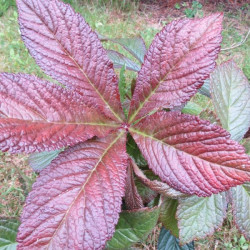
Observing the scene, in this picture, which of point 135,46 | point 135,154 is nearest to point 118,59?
point 135,46

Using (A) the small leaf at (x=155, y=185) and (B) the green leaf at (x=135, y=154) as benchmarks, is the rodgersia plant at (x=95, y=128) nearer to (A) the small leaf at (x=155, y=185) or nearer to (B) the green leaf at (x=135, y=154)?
(A) the small leaf at (x=155, y=185)

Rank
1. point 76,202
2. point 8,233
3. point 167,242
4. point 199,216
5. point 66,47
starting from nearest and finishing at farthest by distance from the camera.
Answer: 1. point 76,202
2. point 66,47
3. point 199,216
4. point 8,233
5. point 167,242

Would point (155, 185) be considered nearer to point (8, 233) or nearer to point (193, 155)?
point (193, 155)

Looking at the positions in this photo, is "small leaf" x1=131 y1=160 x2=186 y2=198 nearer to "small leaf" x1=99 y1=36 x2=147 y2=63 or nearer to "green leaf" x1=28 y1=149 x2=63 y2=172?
"green leaf" x1=28 y1=149 x2=63 y2=172

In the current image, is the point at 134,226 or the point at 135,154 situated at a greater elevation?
the point at 135,154

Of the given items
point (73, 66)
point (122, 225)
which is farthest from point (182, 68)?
point (122, 225)
